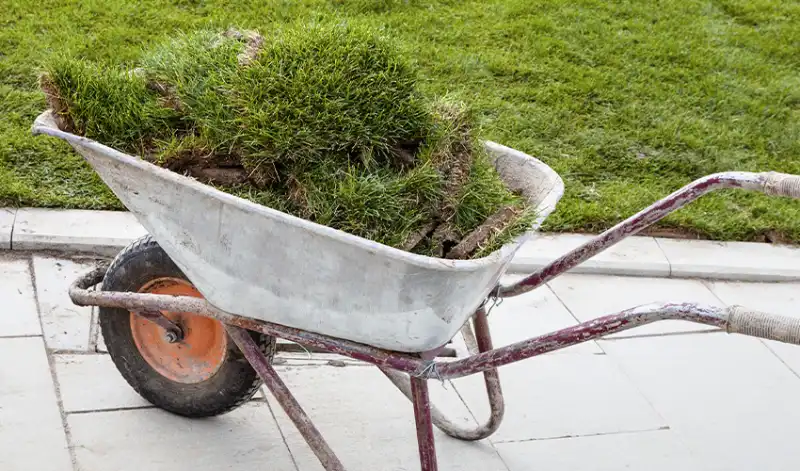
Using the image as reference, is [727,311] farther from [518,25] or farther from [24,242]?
[518,25]

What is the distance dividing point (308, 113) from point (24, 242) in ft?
6.10

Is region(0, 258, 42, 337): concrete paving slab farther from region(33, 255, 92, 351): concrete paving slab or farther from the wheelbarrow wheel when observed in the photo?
the wheelbarrow wheel

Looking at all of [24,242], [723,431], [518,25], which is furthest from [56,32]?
[723,431]

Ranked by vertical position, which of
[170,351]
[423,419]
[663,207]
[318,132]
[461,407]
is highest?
[318,132]

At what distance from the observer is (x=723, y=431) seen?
327cm

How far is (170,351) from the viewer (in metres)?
2.92

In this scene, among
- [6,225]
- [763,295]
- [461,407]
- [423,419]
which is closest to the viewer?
[423,419]

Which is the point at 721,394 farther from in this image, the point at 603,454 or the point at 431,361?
the point at 431,361

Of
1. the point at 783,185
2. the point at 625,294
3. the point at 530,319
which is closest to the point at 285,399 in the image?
the point at 783,185

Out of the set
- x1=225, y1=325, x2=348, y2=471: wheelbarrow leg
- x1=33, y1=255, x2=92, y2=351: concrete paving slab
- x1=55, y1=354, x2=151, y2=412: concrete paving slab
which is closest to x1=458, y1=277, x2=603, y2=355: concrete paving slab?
x1=225, y1=325, x2=348, y2=471: wheelbarrow leg

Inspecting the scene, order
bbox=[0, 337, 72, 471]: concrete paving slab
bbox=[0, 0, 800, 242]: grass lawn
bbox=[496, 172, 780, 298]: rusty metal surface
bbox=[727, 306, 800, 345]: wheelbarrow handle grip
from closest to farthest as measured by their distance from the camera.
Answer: bbox=[727, 306, 800, 345]: wheelbarrow handle grip → bbox=[496, 172, 780, 298]: rusty metal surface → bbox=[0, 337, 72, 471]: concrete paving slab → bbox=[0, 0, 800, 242]: grass lawn

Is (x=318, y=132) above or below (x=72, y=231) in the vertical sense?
above

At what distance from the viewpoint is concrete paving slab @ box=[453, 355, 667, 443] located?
3.19 meters

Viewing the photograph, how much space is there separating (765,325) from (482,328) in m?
1.07
